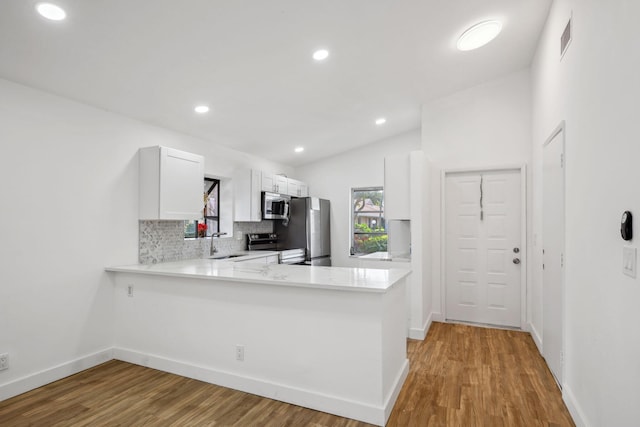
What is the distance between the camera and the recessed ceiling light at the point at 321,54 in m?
3.03

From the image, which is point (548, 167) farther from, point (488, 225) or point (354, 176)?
point (354, 176)

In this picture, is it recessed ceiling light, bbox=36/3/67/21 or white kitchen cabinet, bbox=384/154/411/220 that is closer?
recessed ceiling light, bbox=36/3/67/21

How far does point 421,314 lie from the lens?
4.02 metres

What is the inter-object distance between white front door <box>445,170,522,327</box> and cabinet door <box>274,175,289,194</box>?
8.57ft

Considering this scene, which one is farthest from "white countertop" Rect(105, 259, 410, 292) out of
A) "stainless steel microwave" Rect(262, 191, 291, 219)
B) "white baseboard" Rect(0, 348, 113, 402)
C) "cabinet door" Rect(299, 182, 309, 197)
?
"cabinet door" Rect(299, 182, 309, 197)

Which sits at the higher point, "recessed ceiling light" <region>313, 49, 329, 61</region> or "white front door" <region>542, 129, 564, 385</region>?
"recessed ceiling light" <region>313, 49, 329, 61</region>

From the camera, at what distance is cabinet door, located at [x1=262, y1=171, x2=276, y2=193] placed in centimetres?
542

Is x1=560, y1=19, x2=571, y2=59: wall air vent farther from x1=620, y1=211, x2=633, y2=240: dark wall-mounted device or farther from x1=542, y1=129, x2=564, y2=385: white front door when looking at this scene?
x1=620, y1=211, x2=633, y2=240: dark wall-mounted device

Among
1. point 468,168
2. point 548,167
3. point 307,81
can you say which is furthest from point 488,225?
point 307,81

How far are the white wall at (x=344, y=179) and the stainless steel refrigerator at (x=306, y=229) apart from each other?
1.33 feet

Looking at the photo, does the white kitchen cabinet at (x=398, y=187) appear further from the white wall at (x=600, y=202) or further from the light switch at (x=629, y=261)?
the light switch at (x=629, y=261)

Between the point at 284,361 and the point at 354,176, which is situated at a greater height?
the point at 354,176

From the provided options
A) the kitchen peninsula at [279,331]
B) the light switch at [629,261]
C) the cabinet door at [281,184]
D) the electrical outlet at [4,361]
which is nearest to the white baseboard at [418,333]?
the kitchen peninsula at [279,331]

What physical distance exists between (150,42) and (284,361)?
2.48 metres
